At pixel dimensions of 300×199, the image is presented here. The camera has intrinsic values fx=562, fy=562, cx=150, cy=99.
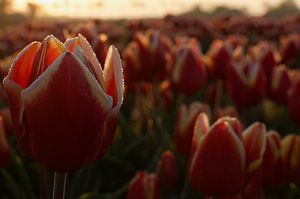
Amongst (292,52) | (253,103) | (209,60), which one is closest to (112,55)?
(253,103)

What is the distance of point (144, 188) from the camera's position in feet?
4.65

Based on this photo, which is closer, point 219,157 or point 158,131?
point 219,157

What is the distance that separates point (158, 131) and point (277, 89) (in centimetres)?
57

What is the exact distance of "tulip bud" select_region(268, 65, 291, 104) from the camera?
250 centimetres

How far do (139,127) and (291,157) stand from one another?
57.2 inches

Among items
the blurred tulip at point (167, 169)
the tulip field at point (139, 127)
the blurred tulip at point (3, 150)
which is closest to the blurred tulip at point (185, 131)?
the tulip field at point (139, 127)

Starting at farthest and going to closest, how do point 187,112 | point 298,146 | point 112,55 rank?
point 187,112, point 298,146, point 112,55

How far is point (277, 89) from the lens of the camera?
253 cm

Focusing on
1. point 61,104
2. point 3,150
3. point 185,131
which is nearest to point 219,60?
point 185,131

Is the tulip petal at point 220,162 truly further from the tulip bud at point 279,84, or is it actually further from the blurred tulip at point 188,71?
the tulip bud at point 279,84

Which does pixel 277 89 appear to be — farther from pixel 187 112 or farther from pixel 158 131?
pixel 187 112

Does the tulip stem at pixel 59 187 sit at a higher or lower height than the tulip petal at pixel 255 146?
higher

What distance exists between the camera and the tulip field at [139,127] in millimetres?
871

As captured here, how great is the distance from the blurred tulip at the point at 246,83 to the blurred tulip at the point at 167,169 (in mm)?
705
